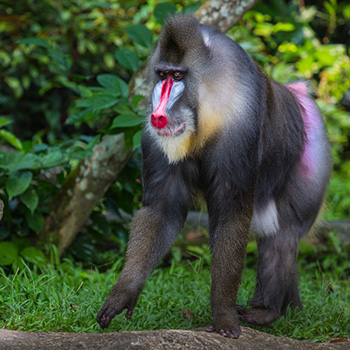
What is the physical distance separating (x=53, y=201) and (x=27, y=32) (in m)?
3.88

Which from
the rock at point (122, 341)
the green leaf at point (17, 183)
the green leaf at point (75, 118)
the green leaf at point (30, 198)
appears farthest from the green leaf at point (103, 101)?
the rock at point (122, 341)

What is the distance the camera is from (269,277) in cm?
348

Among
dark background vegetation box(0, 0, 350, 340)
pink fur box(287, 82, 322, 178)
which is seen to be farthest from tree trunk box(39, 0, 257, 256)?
pink fur box(287, 82, 322, 178)

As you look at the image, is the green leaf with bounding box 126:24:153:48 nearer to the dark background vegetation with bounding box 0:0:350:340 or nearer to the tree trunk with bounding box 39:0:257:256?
the dark background vegetation with bounding box 0:0:350:340

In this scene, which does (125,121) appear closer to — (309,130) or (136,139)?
(136,139)

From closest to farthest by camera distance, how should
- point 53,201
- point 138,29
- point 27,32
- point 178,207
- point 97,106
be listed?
point 178,207
point 97,106
point 138,29
point 53,201
point 27,32

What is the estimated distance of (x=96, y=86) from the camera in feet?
26.7

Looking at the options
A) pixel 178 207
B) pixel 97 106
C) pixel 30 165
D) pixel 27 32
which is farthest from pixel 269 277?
pixel 27 32

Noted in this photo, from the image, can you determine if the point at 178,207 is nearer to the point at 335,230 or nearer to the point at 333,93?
the point at 335,230

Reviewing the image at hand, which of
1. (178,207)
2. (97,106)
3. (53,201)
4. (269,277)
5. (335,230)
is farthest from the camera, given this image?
(335,230)

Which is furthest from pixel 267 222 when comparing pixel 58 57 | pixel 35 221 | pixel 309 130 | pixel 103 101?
pixel 58 57

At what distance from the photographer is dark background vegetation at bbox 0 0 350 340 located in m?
4.33

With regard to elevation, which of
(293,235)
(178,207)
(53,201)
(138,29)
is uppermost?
(138,29)

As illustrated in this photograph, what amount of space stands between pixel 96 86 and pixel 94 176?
12.5ft
